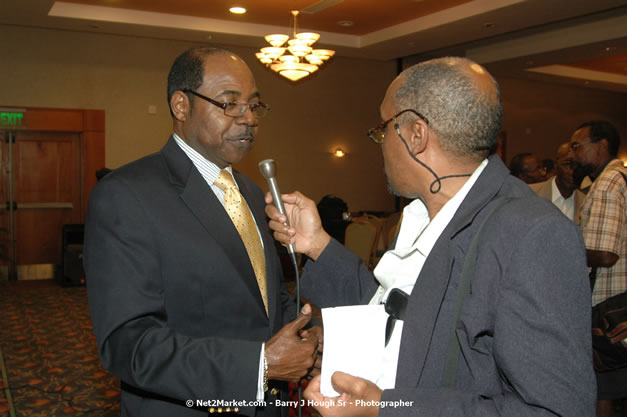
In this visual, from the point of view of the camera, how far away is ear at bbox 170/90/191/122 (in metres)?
1.86

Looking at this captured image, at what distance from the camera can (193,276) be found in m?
1.60

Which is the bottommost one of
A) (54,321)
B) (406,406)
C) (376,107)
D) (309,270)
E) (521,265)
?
(54,321)

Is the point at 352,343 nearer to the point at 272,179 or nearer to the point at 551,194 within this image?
the point at 272,179

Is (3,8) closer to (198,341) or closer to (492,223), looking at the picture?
(198,341)

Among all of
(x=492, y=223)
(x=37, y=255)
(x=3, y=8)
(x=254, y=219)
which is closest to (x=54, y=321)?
(x=37, y=255)

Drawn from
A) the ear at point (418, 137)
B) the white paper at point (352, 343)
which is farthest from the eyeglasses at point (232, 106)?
the white paper at point (352, 343)

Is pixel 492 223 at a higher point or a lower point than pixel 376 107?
lower

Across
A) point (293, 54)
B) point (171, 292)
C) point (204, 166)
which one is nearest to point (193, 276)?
point (171, 292)

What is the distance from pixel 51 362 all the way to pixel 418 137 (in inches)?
193

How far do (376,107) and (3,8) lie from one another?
7.69 meters

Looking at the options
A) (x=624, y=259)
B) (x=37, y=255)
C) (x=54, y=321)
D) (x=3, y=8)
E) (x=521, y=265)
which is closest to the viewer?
(x=521, y=265)

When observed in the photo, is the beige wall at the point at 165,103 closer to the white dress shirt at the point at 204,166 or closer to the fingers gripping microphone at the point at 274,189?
the white dress shirt at the point at 204,166

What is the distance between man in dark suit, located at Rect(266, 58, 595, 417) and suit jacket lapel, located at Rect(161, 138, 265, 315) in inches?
16.6

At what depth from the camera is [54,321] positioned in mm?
6523
